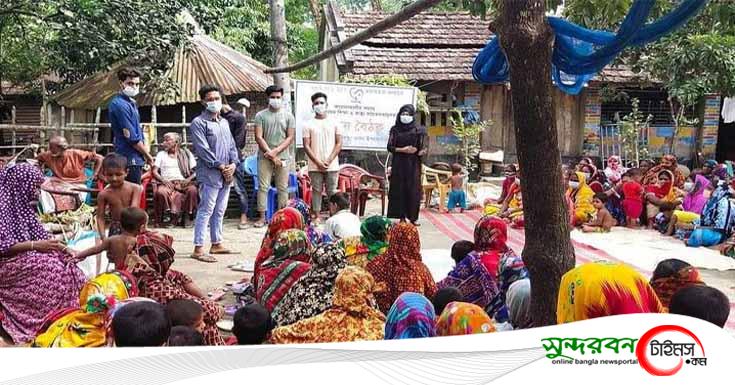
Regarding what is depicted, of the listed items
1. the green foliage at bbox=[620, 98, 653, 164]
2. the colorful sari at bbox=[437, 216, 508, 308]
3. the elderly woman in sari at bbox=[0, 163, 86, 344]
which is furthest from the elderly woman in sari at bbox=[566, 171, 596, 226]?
the elderly woman in sari at bbox=[0, 163, 86, 344]

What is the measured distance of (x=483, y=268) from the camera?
4.42 meters

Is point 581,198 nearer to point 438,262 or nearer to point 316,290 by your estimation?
point 438,262

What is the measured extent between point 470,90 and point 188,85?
5.87m

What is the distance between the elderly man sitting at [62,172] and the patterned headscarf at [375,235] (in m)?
3.38

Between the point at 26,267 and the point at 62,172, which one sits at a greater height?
the point at 62,172

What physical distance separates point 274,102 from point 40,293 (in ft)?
13.7

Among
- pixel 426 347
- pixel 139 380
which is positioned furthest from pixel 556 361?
pixel 139 380

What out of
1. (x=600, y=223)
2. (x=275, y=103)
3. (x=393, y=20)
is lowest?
(x=600, y=223)

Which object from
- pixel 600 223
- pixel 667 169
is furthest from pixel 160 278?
pixel 667 169

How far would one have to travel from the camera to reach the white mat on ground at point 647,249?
7172 millimetres

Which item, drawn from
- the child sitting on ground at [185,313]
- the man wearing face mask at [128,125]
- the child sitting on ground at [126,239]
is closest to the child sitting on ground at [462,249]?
the child sitting on ground at [126,239]

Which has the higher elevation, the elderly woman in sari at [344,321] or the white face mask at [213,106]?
the white face mask at [213,106]

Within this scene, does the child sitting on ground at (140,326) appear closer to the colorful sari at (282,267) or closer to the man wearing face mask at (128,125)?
the colorful sari at (282,267)

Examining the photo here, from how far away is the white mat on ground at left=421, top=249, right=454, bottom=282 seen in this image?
6.18 metres
